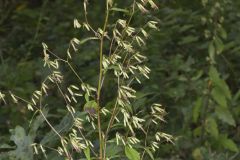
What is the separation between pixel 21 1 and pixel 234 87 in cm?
342

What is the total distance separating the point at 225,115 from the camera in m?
4.46

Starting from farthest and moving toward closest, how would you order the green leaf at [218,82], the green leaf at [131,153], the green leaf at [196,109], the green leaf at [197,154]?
the green leaf at [196,109] < the green leaf at [218,82] < the green leaf at [197,154] < the green leaf at [131,153]

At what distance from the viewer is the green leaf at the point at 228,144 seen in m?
4.27

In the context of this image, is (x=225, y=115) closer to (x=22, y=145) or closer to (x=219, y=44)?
(x=219, y=44)

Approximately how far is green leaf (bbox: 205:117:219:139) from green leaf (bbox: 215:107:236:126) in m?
0.06

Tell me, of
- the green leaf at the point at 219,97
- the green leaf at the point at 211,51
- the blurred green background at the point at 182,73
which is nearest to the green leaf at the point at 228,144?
the blurred green background at the point at 182,73

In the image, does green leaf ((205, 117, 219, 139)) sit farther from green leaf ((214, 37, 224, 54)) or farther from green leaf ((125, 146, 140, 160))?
green leaf ((125, 146, 140, 160))

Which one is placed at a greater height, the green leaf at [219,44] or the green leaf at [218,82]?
the green leaf at [219,44]

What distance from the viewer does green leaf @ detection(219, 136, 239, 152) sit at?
427 cm

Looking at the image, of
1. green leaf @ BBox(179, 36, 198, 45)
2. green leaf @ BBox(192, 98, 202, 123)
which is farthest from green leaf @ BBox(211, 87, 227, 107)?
green leaf @ BBox(179, 36, 198, 45)

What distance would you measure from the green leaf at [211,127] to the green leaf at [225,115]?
0.06 metres

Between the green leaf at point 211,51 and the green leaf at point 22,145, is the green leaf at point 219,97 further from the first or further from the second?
the green leaf at point 22,145

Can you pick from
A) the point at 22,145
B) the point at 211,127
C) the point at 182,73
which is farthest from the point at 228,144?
the point at 22,145

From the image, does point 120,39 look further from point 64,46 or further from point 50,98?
point 64,46
